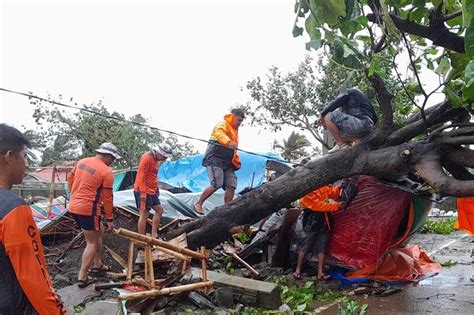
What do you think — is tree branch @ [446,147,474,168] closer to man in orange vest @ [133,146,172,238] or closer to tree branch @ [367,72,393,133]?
tree branch @ [367,72,393,133]

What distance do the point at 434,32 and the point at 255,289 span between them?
3173 millimetres

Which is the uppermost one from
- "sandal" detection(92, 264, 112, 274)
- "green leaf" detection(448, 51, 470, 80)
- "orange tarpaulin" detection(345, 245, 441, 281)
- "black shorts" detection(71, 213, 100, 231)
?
"green leaf" detection(448, 51, 470, 80)

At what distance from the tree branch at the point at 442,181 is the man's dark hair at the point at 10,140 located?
3.87 metres

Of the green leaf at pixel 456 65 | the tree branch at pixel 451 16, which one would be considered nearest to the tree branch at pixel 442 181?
the green leaf at pixel 456 65

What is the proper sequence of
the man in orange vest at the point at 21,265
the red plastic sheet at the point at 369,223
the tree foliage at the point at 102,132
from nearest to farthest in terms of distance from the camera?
the man in orange vest at the point at 21,265
the red plastic sheet at the point at 369,223
the tree foliage at the point at 102,132

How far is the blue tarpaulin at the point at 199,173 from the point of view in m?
11.5

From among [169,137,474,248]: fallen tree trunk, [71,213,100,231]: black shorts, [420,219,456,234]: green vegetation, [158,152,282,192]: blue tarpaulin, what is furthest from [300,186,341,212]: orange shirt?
[420,219,456,234]: green vegetation

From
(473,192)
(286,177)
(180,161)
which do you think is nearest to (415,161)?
(473,192)

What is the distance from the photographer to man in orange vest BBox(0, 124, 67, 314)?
76.6 inches

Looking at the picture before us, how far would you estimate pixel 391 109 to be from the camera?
18.5ft

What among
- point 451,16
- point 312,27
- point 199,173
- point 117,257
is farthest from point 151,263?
point 199,173

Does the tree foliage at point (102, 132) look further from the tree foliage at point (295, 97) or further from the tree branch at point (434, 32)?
the tree branch at point (434, 32)

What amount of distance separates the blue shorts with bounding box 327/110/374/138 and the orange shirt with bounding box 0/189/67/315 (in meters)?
4.62

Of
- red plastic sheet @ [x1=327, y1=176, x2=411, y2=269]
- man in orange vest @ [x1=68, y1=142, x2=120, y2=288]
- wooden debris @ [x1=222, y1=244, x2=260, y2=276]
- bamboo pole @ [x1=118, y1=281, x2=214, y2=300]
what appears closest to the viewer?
bamboo pole @ [x1=118, y1=281, x2=214, y2=300]
